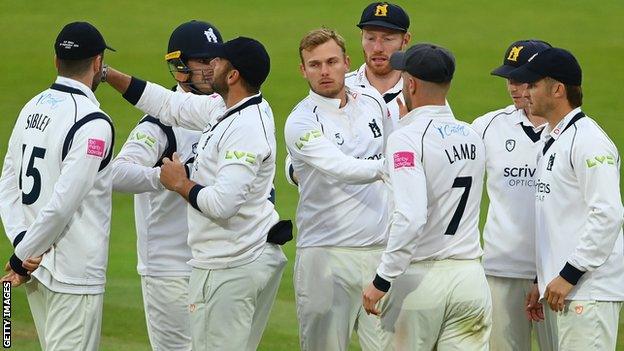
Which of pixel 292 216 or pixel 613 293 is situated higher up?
pixel 613 293

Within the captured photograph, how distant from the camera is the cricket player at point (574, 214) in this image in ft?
18.6

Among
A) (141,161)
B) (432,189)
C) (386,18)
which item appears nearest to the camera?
(432,189)

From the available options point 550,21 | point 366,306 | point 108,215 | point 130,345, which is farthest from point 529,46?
point 550,21

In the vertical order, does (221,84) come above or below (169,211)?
above

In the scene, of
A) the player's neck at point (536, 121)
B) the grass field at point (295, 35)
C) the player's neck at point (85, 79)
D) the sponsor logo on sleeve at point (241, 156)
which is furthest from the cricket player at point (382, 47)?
the grass field at point (295, 35)

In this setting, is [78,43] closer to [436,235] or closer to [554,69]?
[436,235]

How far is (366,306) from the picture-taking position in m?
5.56

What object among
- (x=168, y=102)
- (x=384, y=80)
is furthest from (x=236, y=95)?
(x=384, y=80)

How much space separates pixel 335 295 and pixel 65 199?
1539 millimetres

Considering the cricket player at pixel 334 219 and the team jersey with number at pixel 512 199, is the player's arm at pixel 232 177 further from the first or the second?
the team jersey with number at pixel 512 199

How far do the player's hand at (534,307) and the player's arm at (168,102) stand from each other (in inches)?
72.8

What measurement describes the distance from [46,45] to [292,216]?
690cm

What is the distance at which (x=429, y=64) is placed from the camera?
5602 mm

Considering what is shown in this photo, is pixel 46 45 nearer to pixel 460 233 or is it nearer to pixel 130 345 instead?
pixel 130 345
